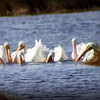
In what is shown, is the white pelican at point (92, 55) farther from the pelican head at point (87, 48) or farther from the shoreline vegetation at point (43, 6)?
the shoreline vegetation at point (43, 6)

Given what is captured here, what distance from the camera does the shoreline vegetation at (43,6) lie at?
3575 cm

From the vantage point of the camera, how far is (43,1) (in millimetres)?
37094

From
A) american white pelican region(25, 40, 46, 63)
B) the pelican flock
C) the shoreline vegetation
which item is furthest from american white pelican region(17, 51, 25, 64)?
the shoreline vegetation

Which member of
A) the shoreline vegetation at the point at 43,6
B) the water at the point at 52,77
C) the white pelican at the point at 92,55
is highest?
the shoreline vegetation at the point at 43,6

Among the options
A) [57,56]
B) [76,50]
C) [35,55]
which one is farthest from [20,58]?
[76,50]

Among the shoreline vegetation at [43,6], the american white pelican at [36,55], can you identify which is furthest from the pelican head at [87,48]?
the shoreline vegetation at [43,6]

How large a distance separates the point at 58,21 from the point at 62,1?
361cm

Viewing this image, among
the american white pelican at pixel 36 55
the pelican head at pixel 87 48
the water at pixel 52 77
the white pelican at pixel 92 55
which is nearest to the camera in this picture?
the water at pixel 52 77

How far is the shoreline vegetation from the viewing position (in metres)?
35.8

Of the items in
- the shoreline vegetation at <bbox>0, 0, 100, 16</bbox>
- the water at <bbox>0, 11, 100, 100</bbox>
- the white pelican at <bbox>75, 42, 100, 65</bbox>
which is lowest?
the water at <bbox>0, 11, 100, 100</bbox>

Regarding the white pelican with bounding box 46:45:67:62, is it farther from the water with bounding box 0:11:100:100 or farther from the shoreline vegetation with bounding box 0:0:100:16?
the shoreline vegetation with bounding box 0:0:100:16

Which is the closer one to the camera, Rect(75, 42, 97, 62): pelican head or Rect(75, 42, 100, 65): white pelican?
Rect(75, 42, 100, 65): white pelican

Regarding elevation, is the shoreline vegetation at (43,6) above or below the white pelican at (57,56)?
above

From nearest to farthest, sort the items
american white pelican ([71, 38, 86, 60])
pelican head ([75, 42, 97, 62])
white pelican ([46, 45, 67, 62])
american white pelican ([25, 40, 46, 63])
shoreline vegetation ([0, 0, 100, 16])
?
pelican head ([75, 42, 97, 62]), white pelican ([46, 45, 67, 62]), american white pelican ([25, 40, 46, 63]), american white pelican ([71, 38, 86, 60]), shoreline vegetation ([0, 0, 100, 16])
